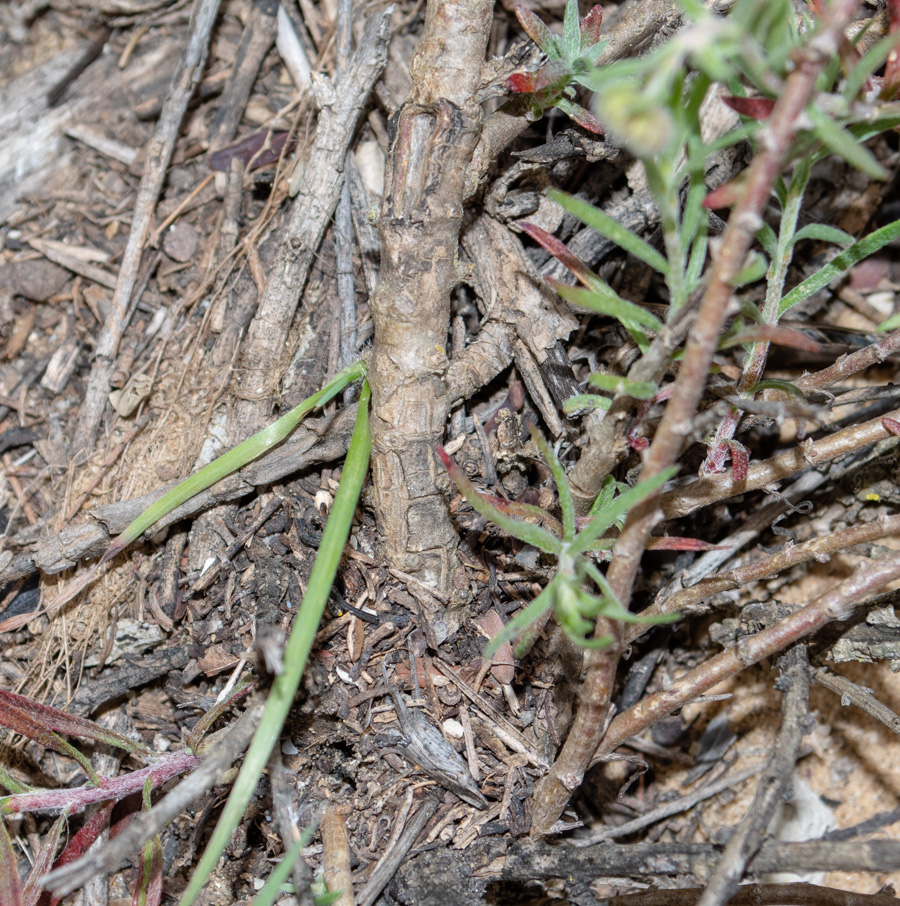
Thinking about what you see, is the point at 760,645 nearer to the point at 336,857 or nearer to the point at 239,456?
the point at 336,857

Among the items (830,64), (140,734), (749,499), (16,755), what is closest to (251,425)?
(140,734)

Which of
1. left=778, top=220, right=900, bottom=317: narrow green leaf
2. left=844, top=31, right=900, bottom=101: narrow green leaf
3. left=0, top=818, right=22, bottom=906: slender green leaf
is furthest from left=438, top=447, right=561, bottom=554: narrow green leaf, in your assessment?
left=0, top=818, right=22, bottom=906: slender green leaf

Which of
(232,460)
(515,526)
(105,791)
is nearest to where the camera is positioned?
(515,526)

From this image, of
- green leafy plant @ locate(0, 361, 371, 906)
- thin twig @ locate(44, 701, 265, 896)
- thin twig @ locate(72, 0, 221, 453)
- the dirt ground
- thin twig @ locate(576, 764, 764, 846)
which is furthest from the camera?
thin twig @ locate(72, 0, 221, 453)

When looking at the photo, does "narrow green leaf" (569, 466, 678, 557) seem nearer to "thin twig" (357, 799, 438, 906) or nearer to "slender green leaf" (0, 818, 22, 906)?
"thin twig" (357, 799, 438, 906)

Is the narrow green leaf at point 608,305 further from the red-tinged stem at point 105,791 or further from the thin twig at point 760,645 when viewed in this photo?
the red-tinged stem at point 105,791

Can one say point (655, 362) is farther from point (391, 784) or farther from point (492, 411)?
point (391, 784)

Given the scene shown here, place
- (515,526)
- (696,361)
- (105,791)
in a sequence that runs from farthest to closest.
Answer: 1. (105,791)
2. (515,526)
3. (696,361)

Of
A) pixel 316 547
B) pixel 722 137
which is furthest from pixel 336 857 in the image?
pixel 722 137
